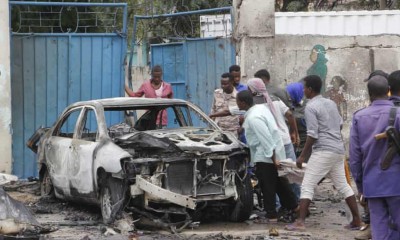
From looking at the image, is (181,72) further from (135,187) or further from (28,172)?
(135,187)

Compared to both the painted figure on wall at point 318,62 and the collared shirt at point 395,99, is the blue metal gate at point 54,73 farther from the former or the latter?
the collared shirt at point 395,99

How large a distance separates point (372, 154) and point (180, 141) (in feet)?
10.3

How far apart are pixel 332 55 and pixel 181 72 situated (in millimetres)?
2664

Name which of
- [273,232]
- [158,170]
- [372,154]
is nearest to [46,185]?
[158,170]

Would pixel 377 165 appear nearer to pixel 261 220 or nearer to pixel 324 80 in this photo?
pixel 261 220

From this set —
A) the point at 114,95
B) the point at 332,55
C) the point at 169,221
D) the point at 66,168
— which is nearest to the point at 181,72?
the point at 114,95

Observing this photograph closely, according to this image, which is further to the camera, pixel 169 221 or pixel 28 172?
pixel 28 172

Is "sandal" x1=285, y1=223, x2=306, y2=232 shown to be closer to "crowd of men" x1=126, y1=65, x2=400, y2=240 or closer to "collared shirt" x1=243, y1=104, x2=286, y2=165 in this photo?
"crowd of men" x1=126, y1=65, x2=400, y2=240

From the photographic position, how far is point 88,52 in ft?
44.1

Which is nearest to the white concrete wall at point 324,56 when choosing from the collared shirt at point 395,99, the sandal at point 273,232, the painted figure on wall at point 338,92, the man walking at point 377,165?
the painted figure on wall at point 338,92

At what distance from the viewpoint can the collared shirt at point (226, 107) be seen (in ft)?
36.1

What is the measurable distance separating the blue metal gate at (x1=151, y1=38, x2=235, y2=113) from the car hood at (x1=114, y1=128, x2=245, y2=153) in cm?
394

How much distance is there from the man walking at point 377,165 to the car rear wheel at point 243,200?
2.89m

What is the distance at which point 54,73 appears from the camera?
13.3m
